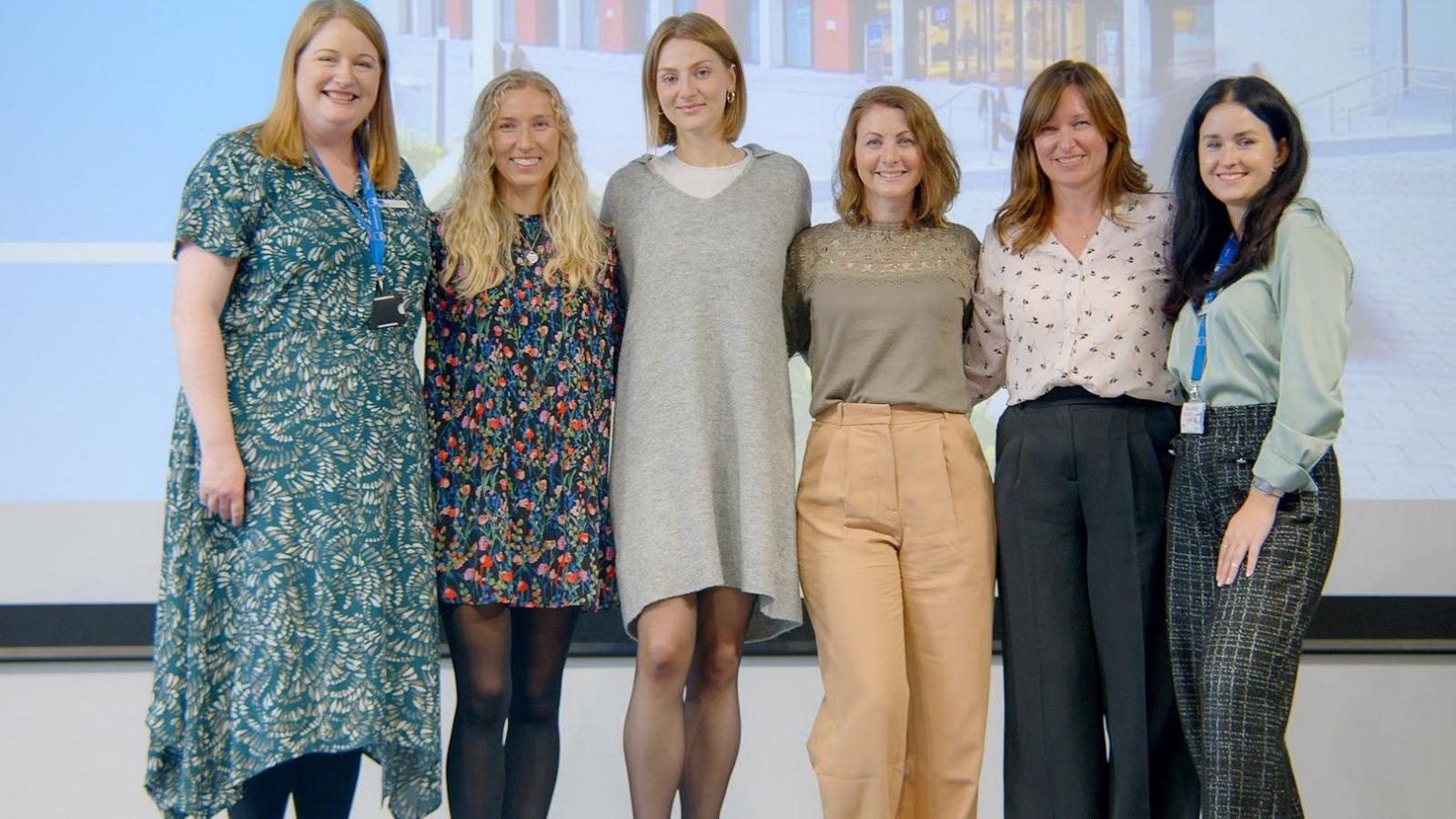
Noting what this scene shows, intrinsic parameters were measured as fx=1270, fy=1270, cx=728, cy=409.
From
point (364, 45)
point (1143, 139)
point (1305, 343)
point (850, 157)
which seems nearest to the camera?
point (1305, 343)

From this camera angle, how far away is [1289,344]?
2115 millimetres

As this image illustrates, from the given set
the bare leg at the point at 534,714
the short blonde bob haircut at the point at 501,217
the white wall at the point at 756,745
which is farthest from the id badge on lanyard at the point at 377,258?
the white wall at the point at 756,745

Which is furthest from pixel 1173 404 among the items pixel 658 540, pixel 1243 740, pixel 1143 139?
pixel 1143 139

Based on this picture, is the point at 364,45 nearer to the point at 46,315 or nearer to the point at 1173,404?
the point at 1173,404

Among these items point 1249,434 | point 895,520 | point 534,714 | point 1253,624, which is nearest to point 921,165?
point 895,520

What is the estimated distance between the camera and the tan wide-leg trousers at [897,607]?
2398mm

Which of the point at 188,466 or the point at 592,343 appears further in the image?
the point at 592,343

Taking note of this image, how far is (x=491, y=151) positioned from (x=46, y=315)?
1836 mm

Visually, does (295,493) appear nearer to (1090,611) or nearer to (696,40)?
(696,40)

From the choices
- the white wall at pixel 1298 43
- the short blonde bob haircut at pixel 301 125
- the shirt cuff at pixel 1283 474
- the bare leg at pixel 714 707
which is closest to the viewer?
the shirt cuff at pixel 1283 474

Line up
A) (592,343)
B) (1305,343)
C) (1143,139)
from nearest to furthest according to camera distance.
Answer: (1305,343) < (592,343) < (1143,139)

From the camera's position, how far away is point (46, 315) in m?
3.57

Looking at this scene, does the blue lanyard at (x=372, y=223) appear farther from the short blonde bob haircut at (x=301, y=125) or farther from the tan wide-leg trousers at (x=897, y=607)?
the tan wide-leg trousers at (x=897, y=607)

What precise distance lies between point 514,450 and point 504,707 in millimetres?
479
